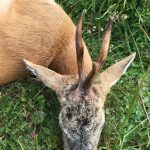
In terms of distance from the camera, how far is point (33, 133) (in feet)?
23.8

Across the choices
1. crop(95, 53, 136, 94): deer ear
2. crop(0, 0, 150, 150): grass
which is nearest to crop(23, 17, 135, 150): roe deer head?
crop(95, 53, 136, 94): deer ear

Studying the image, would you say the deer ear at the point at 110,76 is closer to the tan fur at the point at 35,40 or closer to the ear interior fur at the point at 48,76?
the tan fur at the point at 35,40

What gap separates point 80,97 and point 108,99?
3.84 feet

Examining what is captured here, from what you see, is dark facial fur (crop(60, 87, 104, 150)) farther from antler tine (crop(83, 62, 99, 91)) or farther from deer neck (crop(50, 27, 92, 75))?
deer neck (crop(50, 27, 92, 75))

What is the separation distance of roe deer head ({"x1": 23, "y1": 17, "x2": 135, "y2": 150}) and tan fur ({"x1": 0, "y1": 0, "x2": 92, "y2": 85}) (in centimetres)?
37

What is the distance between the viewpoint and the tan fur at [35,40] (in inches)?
281

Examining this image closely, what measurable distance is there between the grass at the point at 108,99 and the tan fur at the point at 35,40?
1.09 feet

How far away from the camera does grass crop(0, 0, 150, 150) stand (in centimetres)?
728

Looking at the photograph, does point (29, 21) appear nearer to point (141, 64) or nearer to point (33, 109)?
point (33, 109)

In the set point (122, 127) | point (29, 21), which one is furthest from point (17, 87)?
point (122, 127)

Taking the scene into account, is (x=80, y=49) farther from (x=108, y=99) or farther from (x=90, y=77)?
(x=108, y=99)

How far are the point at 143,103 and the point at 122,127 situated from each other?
0.46 meters

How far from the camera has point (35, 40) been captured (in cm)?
722

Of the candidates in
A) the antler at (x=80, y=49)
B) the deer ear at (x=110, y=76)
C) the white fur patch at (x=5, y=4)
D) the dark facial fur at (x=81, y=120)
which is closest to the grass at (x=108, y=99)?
the deer ear at (x=110, y=76)
